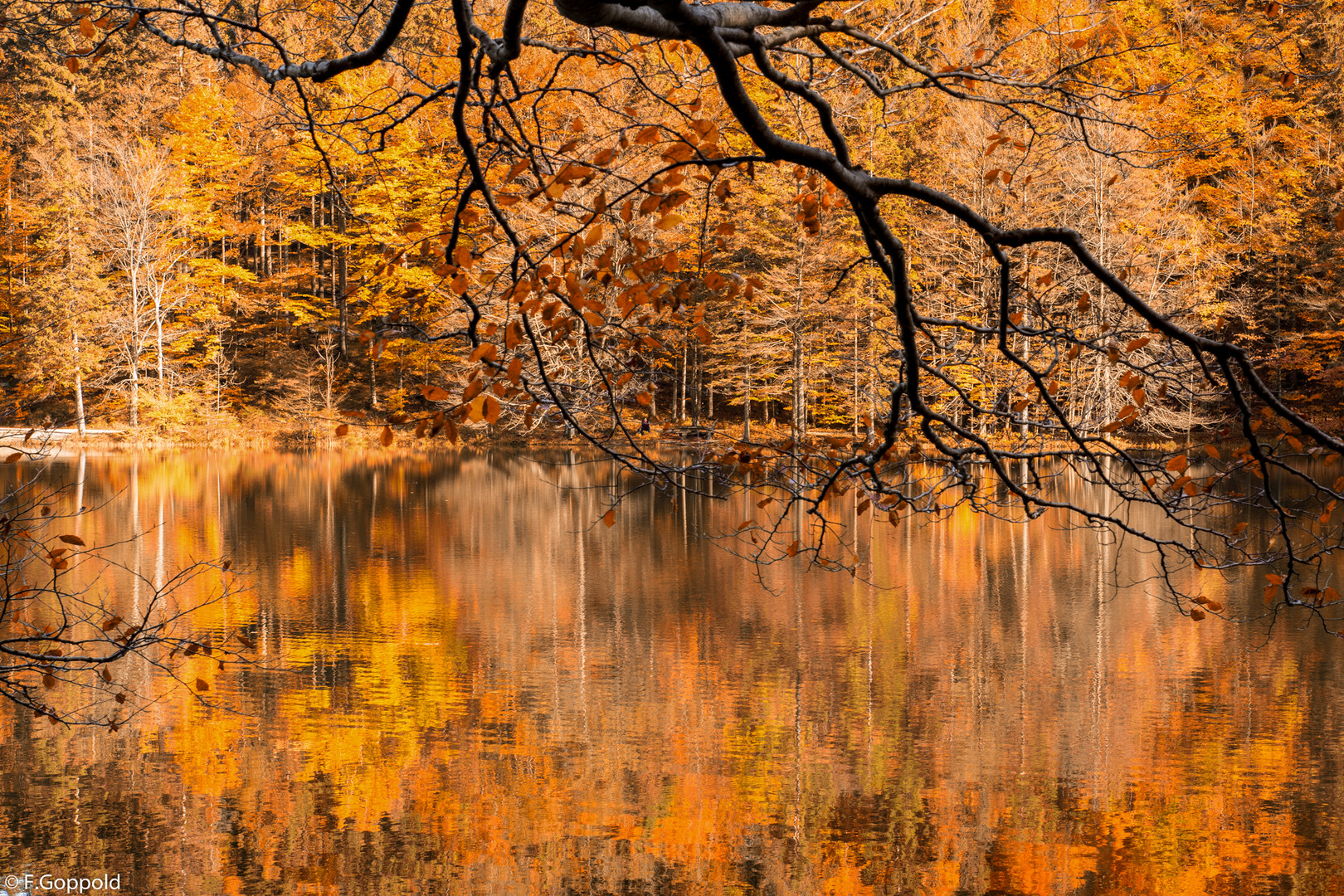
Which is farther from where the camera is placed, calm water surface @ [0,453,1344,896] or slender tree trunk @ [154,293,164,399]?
slender tree trunk @ [154,293,164,399]

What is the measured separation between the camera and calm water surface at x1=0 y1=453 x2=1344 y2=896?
5.68 metres

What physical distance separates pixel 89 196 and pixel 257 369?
680 cm

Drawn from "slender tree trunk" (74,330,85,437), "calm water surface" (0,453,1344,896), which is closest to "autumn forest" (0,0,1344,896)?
"calm water surface" (0,453,1344,896)

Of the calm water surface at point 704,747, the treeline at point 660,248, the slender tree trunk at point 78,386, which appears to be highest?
the treeline at point 660,248

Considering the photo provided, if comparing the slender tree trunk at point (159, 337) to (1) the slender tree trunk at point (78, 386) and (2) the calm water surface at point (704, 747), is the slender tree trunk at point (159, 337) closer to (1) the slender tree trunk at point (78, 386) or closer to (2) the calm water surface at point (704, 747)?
(1) the slender tree trunk at point (78, 386)

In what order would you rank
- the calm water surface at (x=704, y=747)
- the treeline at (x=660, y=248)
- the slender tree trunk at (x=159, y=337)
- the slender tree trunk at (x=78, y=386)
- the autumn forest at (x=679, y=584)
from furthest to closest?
the slender tree trunk at (x=159, y=337), the slender tree trunk at (x=78, y=386), the treeline at (x=660, y=248), the calm water surface at (x=704, y=747), the autumn forest at (x=679, y=584)

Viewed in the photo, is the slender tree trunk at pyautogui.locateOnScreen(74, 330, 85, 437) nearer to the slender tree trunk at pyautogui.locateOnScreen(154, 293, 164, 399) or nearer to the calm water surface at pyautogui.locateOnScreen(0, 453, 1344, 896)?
the slender tree trunk at pyautogui.locateOnScreen(154, 293, 164, 399)

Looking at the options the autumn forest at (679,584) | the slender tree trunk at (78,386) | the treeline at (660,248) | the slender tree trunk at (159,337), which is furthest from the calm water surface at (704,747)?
the slender tree trunk at (159,337)

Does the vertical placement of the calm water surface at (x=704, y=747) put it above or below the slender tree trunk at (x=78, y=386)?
below

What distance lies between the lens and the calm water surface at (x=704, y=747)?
18.6ft

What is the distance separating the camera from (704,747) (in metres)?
7.28

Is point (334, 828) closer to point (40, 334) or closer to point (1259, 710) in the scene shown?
point (1259, 710)

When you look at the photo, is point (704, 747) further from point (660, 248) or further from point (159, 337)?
point (159, 337)

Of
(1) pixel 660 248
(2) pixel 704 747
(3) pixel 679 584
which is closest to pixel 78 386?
(1) pixel 660 248
